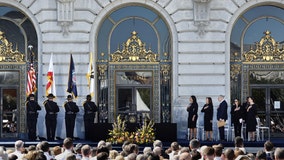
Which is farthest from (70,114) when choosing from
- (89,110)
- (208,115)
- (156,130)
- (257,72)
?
(257,72)

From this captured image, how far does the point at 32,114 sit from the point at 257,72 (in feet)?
32.6

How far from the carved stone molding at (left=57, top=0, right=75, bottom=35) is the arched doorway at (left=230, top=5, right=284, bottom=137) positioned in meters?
7.09

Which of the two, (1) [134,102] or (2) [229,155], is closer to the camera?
(2) [229,155]

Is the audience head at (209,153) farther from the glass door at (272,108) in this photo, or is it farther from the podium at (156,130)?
the glass door at (272,108)

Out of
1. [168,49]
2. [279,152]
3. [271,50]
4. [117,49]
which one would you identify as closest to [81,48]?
[117,49]

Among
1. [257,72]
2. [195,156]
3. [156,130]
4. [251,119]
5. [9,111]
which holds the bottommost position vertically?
[195,156]

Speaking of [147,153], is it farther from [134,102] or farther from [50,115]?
[134,102]

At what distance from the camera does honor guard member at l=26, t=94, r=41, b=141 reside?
31.8m

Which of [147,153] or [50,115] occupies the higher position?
[50,115]

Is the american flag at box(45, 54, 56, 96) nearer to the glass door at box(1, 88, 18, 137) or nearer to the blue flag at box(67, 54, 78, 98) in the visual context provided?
the blue flag at box(67, 54, 78, 98)

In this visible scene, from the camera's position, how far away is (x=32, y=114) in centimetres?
3203

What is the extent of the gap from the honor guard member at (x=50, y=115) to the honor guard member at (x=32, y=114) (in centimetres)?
42

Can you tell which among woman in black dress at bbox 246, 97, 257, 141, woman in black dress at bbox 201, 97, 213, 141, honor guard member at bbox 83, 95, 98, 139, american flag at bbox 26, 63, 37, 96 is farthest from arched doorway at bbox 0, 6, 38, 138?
woman in black dress at bbox 246, 97, 257, 141

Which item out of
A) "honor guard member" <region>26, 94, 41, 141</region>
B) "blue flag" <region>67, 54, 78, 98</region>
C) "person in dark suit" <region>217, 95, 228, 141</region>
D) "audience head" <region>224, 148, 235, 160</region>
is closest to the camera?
"audience head" <region>224, 148, 235, 160</region>
